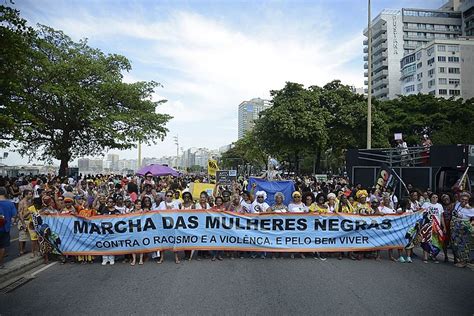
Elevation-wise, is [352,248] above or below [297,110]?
below

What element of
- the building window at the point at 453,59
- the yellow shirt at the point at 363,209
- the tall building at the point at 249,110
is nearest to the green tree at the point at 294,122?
the yellow shirt at the point at 363,209

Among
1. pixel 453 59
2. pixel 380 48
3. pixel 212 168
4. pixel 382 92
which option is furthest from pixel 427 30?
pixel 212 168

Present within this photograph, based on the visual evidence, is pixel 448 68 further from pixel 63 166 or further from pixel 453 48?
pixel 63 166

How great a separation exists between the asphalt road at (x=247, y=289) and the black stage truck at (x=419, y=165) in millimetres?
6689

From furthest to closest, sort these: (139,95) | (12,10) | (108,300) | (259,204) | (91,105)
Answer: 1. (139,95)
2. (91,105)
3. (12,10)
4. (259,204)
5. (108,300)

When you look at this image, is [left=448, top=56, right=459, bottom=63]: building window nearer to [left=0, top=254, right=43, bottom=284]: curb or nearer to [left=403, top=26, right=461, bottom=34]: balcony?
[left=403, top=26, right=461, bottom=34]: balcony

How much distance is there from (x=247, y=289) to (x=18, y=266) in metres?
4.52

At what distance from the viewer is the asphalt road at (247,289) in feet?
16.1

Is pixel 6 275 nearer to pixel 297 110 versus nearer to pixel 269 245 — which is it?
pixel 269 245

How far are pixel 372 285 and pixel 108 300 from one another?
4251 millimetres

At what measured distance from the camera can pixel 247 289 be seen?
5.71 metres

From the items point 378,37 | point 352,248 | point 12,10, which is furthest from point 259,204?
point 378,37

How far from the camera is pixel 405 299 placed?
5.32m

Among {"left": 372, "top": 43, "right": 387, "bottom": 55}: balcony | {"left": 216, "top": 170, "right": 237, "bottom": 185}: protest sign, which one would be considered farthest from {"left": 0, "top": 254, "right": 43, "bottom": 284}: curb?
{"left": 372, "top": 43, "right": 387, "bottom": 55}: balcony
